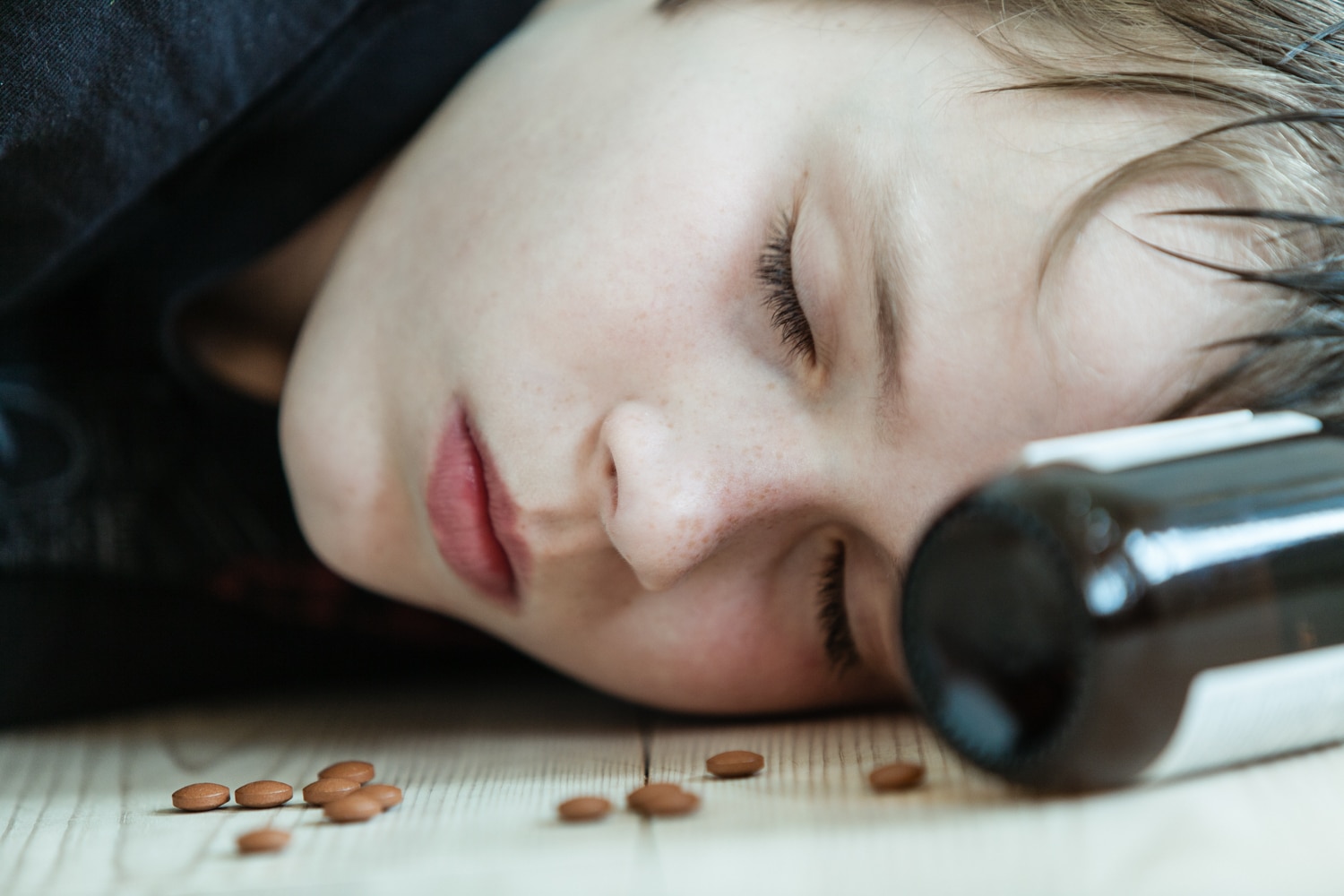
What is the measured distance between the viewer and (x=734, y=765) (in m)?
0.70

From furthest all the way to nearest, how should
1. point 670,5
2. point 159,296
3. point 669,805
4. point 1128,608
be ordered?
1. point 159,296
2. point 670,5
3. point 669,805
4. point 1128,608

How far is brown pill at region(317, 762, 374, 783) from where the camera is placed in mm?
714

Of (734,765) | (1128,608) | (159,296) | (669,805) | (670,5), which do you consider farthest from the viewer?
(159,296)

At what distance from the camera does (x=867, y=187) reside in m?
0.76

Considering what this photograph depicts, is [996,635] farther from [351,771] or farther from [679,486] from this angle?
[351,771]

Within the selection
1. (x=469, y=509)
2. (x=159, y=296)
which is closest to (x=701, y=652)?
(x=469, y=509)

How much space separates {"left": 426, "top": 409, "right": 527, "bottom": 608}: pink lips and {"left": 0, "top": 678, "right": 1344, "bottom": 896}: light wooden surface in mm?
152

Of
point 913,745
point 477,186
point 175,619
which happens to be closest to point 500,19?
point 477,186

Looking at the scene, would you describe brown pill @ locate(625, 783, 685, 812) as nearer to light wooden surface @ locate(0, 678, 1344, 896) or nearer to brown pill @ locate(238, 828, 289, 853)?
light wooden surface @ locate(0, 678, 1344, 896)

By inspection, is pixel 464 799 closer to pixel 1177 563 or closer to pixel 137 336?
pixel 1177 563

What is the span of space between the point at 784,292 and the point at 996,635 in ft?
1.19

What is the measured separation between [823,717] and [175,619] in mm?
679

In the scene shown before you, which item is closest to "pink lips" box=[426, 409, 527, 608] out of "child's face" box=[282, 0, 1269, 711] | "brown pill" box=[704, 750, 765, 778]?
"child's face" box=[282, 0, 1269, 711]

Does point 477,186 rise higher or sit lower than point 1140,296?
higher
